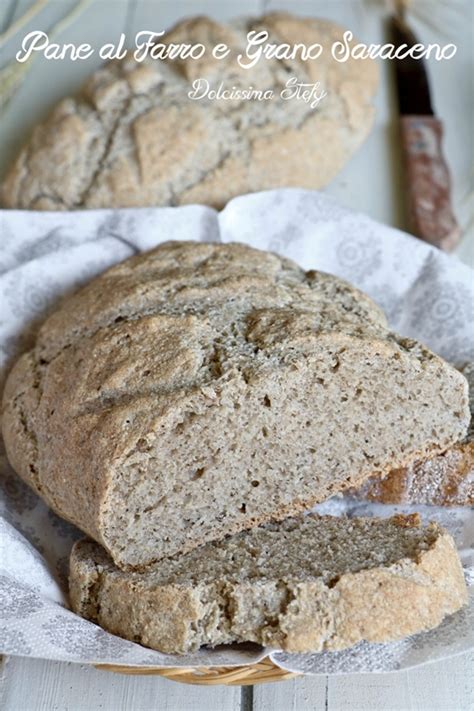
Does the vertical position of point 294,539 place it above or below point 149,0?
below

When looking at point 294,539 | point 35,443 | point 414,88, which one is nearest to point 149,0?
point 414,88

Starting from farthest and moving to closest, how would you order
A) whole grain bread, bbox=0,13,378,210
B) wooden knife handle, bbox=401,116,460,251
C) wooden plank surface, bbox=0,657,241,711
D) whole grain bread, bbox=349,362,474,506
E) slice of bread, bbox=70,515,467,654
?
wooden knife handle, bbox=401,116,460,251
whole grain bread, bbox=0,13,378,210
whole grain bread, bbox=349,362,474,506
wooden plank surface, bbox=0,657,241,711
slice of bread, bbox=70,515,467,654

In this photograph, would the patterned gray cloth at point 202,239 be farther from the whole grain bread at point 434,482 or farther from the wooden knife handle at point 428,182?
the wooden knife handle at point 428,182

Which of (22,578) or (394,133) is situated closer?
(22,578)

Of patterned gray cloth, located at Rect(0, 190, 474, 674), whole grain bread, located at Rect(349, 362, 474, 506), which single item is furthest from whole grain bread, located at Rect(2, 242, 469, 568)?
patterned gray cloth, located at Rect(0, 190, 474, 674)

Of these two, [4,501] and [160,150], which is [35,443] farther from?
[160,150]

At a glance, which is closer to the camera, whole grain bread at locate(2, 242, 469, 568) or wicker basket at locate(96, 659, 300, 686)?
wicker basket at locate(96, 659, 300, 686)

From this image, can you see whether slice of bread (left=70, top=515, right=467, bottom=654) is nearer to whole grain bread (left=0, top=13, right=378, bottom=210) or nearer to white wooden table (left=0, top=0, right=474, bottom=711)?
white wooden table (left=0, top=0, right=474, bottom=711)

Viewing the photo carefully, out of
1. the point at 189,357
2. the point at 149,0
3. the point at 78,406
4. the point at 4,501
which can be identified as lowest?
the point at 4,501
